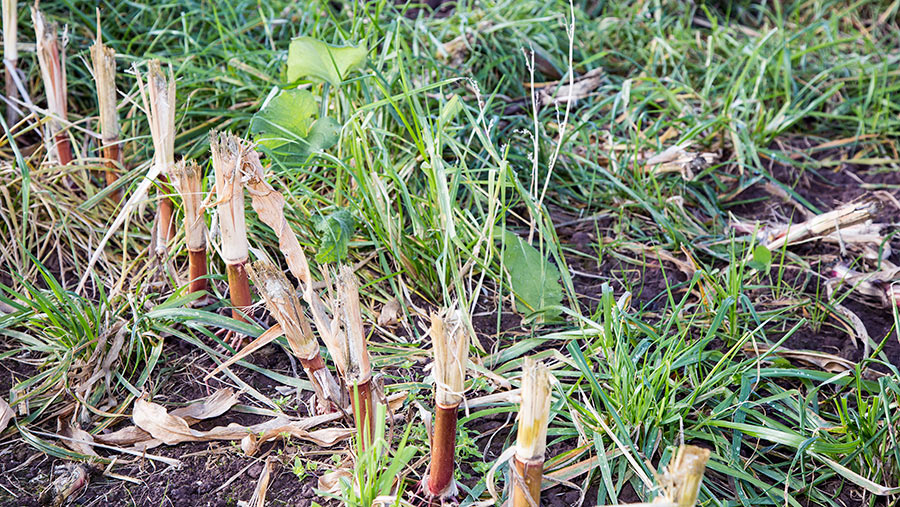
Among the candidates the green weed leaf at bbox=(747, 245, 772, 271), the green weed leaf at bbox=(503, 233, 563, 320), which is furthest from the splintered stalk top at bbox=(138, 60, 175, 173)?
the green weed leaf at bbox=(747, 245, 772, 271)

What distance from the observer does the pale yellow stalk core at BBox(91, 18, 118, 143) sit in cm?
188

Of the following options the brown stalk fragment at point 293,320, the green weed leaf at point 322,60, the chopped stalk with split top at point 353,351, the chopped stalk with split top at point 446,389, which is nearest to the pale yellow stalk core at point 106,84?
the green weed leaf at point 322,60

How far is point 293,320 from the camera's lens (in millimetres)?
1405

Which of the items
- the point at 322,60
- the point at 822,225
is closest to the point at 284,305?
the point at 322,60

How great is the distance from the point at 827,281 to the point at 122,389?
1.82 m

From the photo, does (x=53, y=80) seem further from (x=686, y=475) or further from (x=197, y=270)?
(x=686, y=475)

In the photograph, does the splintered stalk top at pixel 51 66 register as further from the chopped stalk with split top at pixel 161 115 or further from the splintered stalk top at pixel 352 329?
the splintered stalk top at pixel 352 329

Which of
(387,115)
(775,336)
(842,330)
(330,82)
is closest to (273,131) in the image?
(330,82)

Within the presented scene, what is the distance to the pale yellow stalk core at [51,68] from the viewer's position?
6.56ft

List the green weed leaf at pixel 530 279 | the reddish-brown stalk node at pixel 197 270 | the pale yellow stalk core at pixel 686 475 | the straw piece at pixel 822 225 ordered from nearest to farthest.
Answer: the pale yellow stalk core at pixel 686 475, the reddish-brown stalk node at pixel 197 270, the green weed leaf at pixel 530 279, the straw piece at pixel 822 225

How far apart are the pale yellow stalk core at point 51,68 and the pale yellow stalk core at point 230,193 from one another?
784 millimetres

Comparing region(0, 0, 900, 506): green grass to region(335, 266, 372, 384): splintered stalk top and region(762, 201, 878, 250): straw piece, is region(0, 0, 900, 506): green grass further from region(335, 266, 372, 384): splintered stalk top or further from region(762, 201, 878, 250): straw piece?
region(335, 266, 372, 384): splintered stalk top

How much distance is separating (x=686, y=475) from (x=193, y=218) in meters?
1.19

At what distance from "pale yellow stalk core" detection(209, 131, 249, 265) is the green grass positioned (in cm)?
18
